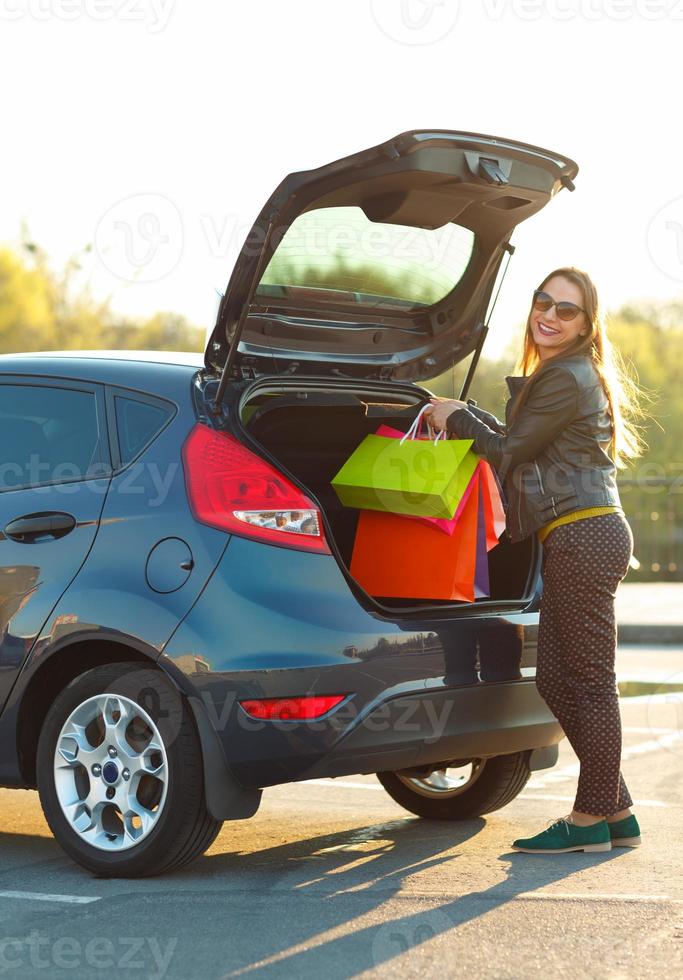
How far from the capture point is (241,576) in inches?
183

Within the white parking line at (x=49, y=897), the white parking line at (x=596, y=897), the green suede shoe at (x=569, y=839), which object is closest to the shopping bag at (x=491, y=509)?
the green suede shoe at (x=569, y=839)

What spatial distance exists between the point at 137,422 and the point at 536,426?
1.37 m

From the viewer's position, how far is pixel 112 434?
16.8 ft

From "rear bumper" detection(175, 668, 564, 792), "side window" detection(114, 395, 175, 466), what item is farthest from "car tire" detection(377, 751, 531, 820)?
"side window" detection(114, 395, 175, 466)

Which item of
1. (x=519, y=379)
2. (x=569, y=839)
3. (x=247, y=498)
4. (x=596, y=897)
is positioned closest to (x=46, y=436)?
(x=247, y=498)

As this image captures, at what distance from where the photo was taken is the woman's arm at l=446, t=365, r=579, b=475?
5215 millimetres

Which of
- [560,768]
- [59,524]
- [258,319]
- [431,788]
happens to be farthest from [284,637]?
[560,768]

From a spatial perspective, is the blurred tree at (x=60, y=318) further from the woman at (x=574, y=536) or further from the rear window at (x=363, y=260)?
the woman at (x=574, y=536)

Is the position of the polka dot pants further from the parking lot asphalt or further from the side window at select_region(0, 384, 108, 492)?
the side window at select_region(0, 384, 108, 492)

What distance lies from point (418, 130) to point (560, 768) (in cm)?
366

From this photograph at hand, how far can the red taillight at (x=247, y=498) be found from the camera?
4.73 metres

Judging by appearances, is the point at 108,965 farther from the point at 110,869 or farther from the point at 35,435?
the point at 35,435

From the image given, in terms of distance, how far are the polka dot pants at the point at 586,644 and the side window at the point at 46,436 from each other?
163 centimetres

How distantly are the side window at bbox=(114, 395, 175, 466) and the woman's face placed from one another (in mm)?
1416
